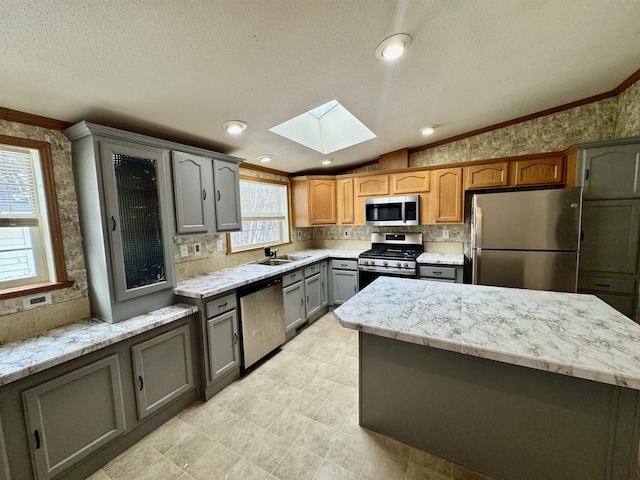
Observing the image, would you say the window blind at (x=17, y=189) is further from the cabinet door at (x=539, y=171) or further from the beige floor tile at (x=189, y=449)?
the cabinet door at (x=539, y=171)

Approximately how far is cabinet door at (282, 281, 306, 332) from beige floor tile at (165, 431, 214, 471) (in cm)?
131

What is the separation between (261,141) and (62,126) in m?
1.47

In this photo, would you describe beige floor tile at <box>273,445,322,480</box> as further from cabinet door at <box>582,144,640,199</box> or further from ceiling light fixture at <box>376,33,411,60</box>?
cabinet door at <box>582,144,640,199</box>

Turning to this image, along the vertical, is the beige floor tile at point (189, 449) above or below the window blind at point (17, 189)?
below

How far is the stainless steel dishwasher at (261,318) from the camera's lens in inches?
93.4

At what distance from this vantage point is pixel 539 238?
251cm

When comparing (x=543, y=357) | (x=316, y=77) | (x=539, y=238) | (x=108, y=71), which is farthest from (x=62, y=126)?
(x=539, y=238)

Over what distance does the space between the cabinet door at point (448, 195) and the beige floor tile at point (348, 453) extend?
8.86ft

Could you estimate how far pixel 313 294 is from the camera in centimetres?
349

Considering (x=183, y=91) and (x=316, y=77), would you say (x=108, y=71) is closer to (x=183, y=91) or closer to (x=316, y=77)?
(x=183, y=91)

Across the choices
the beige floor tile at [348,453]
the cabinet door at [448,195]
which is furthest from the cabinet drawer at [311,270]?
the beige floor tile at [348,453]

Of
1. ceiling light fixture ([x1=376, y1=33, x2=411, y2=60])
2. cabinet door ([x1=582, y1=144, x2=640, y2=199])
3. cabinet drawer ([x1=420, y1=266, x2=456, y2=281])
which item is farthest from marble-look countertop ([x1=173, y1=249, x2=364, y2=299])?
cabinet door ([x1=582, y1=144, x2=640, y2=199])

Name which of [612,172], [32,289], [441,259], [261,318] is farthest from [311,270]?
[612,172]

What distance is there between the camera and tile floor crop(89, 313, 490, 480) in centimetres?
146
